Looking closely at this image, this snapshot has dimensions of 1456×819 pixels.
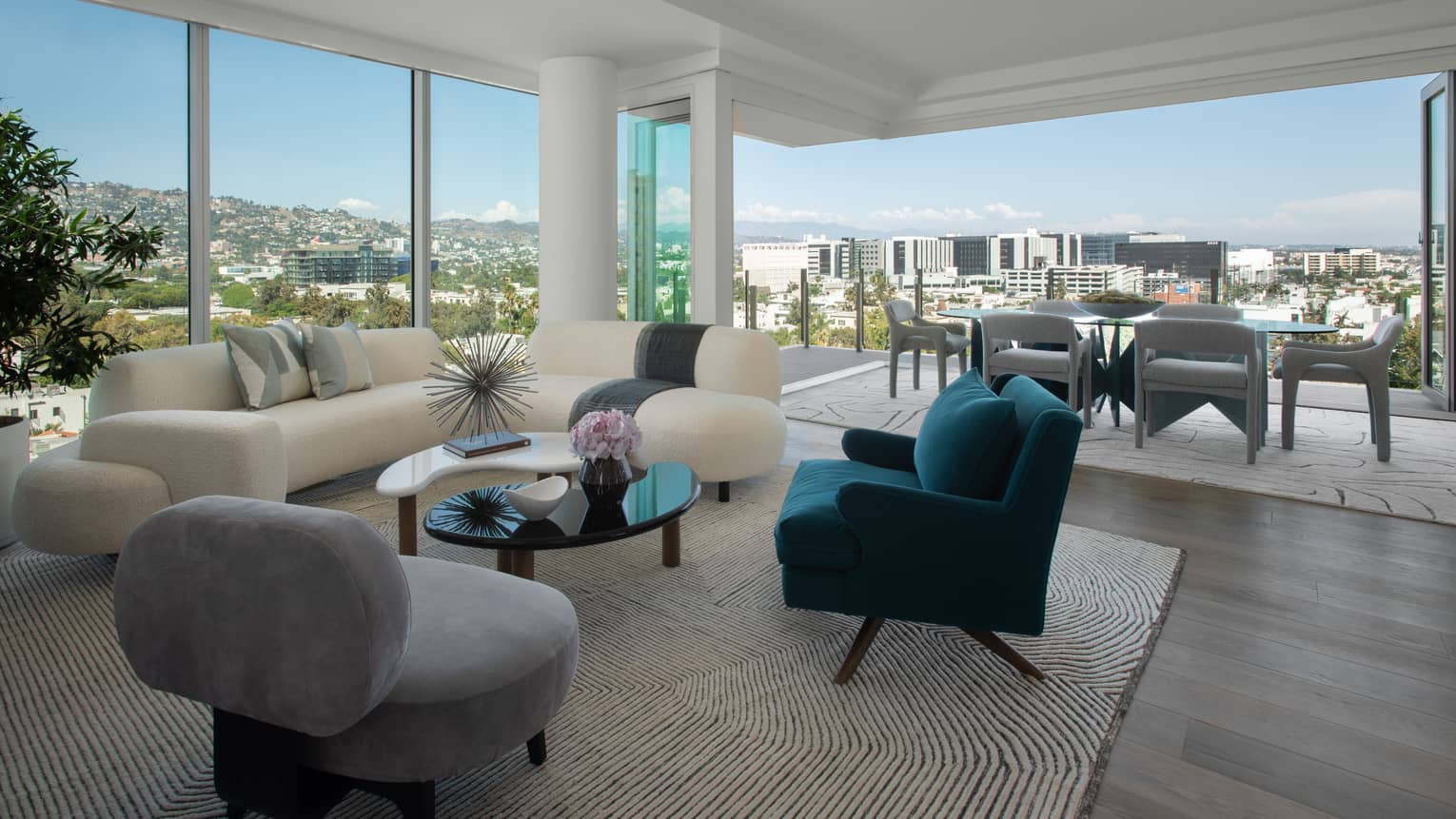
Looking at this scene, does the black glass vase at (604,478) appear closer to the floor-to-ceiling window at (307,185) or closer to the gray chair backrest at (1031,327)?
the floor-to-ceiling window at (307,185)

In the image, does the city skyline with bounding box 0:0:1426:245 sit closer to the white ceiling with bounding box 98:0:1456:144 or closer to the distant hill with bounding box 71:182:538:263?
the distant hill with bounding box 71:182:538:263

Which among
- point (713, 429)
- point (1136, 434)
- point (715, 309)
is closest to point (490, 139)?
point (715, 309)

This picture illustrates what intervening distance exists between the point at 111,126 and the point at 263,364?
1.74m

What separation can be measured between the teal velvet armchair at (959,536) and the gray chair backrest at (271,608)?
1156mm

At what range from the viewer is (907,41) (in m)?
6.02

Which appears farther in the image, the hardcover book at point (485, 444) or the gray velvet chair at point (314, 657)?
the hardcover book at point (485, 444)

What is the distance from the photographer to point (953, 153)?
10039mm

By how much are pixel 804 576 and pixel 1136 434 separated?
3633 mm

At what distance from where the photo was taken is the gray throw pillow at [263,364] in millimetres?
3926

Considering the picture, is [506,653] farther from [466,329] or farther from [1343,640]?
[466,329]

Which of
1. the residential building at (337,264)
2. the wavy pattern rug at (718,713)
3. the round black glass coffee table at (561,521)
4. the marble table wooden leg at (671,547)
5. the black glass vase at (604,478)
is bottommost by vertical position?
the wavy pattern rug at (718,713)

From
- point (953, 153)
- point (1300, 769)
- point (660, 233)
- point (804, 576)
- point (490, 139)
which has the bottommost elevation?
point (1300, 769)

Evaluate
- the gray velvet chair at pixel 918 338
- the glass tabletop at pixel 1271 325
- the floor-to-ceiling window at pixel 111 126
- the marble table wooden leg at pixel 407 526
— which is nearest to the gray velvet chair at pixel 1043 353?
the glass tabletop at pixel 1271 325

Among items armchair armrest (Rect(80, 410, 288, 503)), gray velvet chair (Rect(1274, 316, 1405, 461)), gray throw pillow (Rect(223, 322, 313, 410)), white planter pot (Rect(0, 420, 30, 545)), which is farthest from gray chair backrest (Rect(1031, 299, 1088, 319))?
white planter pot (Rect(0, 420, 30, 545))
